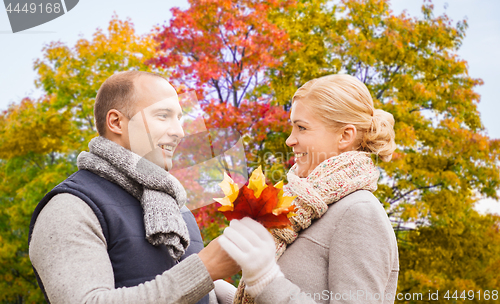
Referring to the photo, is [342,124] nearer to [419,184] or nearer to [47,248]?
[47,248]

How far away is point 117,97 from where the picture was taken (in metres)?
2.22

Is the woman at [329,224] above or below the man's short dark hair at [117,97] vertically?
below

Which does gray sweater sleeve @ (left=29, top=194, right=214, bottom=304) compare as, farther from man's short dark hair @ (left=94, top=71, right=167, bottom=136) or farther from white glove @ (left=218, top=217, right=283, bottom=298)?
man's short dark hair @ (left=94, top=71, right=167, bottom=136)

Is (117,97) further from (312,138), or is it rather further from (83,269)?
(312,138)

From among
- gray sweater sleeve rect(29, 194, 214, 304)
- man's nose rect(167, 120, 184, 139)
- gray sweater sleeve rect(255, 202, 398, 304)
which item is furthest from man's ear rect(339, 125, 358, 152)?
gray sweater sleeve rect(29, 194, 214, 304)

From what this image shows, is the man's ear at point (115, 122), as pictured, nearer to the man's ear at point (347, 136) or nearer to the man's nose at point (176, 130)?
the man's nose at point (176, 130)

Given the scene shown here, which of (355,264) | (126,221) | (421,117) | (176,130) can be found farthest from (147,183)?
(421,117)

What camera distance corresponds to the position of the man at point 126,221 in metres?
1.67

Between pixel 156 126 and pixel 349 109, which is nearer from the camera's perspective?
pixel 156 126

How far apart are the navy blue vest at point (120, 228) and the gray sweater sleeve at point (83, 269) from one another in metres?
0.08

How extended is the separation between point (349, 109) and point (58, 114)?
478 inches

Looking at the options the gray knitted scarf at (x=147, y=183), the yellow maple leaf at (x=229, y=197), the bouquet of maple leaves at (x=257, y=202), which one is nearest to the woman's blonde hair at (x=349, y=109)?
the bouquet of maple leaves at (x=257, y=202)

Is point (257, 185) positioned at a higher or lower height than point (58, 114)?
lower

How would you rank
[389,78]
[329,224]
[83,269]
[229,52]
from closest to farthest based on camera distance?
1. [83,269]
2. [329,224]
3. [229,52]
4. [389,78]
